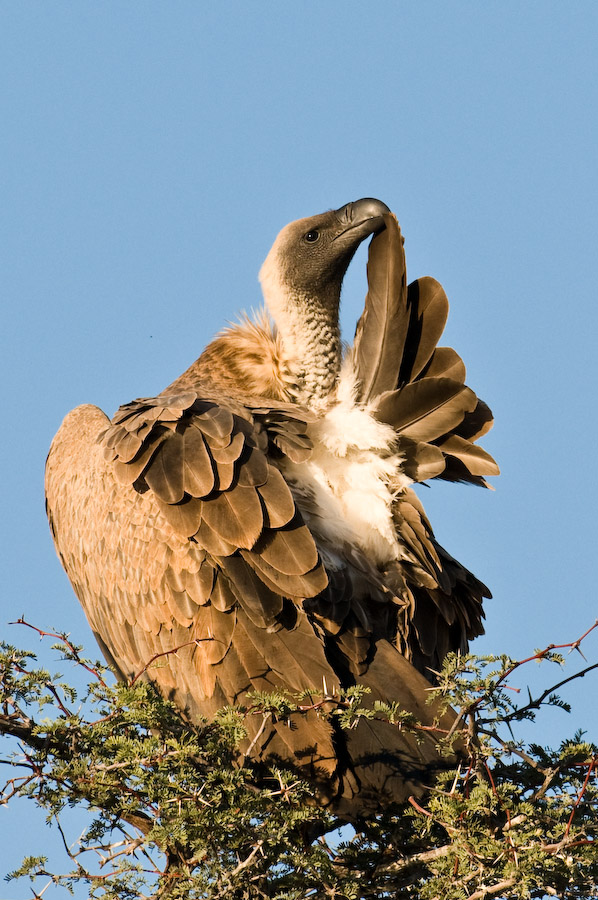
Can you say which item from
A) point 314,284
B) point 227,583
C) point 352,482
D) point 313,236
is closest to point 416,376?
point 352,482

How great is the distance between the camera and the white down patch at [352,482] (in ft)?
17.6

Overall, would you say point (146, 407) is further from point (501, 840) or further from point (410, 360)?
point (501, 840)

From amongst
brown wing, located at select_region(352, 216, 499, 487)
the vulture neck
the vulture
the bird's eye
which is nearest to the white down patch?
the vulture

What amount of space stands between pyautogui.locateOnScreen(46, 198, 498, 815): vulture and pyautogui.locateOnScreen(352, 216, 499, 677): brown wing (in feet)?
0.04

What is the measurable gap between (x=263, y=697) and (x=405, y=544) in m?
1.70

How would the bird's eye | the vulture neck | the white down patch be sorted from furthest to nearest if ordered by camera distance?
the bird's eye
the vulture neck
the white down patch

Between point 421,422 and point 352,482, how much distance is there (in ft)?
1.69

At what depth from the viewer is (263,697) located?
3.99 m

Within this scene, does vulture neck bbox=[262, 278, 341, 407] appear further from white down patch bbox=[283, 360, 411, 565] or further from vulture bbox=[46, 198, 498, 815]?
white down patch bbox=[283, 360, 411, 565]

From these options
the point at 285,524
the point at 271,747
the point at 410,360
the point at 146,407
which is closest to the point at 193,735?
the point at 271,747

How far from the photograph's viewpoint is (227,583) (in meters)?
4.87

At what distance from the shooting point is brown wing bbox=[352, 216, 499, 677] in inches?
215

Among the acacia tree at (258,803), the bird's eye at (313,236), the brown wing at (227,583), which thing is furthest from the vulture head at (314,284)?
the acacia tree at (258,803)

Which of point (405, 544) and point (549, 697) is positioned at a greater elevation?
point (405, 544)
